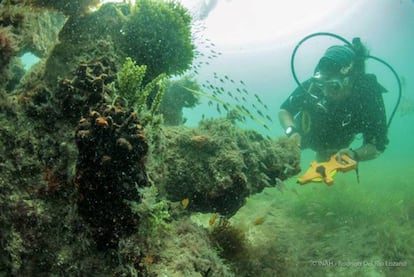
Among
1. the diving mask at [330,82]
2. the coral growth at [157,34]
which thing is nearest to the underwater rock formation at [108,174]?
the coral growth at [157,34]

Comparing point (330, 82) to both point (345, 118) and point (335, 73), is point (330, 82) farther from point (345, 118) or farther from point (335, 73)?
point (345, 118)

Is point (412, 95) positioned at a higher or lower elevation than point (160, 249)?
lower

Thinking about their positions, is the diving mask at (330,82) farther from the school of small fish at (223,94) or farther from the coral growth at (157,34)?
the coral growth at (157,34)

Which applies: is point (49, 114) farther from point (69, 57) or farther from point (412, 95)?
point (412, 95)

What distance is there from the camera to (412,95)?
349 feet

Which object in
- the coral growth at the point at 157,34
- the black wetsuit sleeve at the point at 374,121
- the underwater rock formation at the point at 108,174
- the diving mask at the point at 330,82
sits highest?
the coral growth at the point at 157,34

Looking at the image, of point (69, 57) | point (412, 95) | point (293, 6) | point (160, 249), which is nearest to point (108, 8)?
point (69, 57)

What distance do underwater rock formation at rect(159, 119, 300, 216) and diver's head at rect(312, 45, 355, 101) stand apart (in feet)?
11.5

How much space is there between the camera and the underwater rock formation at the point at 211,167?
5.29 meters

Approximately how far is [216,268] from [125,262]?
128cm

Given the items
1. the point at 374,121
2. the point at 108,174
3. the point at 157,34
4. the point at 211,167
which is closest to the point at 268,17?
the point at 374,121

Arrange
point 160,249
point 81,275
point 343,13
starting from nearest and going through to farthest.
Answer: point 81,275, point 160,249, point 343,13

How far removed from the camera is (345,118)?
860 cm

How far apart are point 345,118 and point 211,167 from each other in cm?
505
